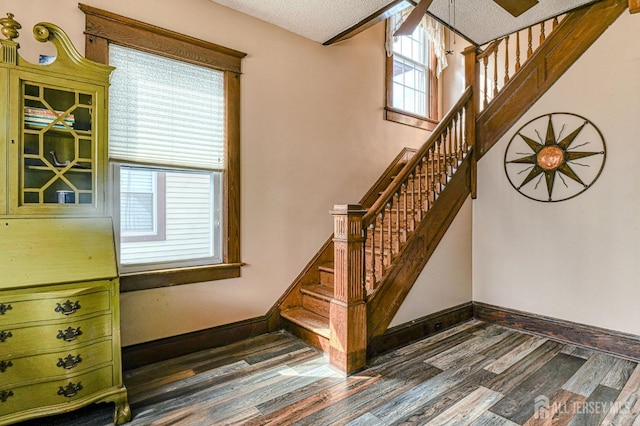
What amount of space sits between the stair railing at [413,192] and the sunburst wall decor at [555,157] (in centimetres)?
50

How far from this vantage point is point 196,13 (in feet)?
9.11

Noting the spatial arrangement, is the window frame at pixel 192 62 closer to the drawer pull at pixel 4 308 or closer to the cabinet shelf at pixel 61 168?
the cabinet shelf at pixel 61 168

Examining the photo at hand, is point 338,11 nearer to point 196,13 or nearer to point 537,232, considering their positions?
point 196,13

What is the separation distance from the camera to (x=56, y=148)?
82.7 inches

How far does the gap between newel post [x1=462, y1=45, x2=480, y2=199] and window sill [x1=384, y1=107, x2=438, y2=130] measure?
940mm

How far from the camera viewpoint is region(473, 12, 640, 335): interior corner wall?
9.15 ft

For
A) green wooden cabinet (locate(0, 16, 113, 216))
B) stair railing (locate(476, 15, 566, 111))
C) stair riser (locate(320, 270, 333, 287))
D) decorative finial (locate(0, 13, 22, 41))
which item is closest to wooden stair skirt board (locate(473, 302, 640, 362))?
stair riser (locate(320, 270, 333, 287))

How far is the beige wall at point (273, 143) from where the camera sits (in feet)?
8.54

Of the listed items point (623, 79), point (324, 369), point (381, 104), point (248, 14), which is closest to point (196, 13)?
point (248, 14)

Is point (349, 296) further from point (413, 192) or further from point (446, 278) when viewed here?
point (446, 278)

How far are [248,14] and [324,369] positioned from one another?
9.86ft

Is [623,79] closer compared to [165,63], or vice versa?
[165,63]

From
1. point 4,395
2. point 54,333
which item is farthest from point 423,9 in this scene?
point 4,395

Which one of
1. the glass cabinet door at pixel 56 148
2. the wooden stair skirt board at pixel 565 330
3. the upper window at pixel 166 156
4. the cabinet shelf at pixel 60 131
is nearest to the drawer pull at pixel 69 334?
the glass cabinet door at pixel 56 148
